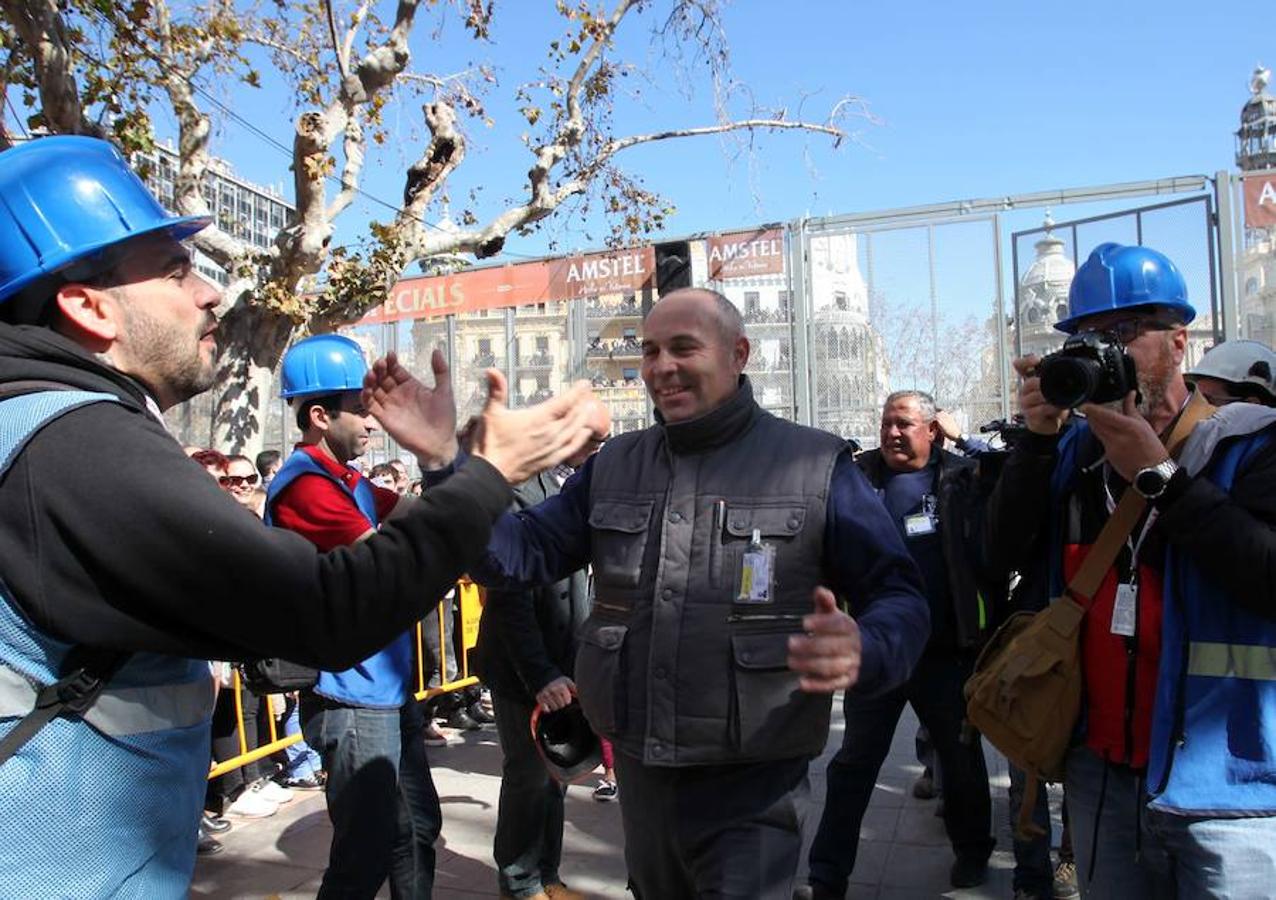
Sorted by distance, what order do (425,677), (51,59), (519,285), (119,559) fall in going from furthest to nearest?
(519,285) → (51,59) → (425,677) → (119,559)

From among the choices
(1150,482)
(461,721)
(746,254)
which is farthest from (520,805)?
(746,254)

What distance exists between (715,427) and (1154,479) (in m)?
1.09

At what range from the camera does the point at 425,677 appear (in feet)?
24.2

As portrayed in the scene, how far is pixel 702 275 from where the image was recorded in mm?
10375

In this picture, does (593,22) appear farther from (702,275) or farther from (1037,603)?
(1037,603)

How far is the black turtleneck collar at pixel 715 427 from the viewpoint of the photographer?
8.89ft

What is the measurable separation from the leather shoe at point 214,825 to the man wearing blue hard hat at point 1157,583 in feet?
14.7

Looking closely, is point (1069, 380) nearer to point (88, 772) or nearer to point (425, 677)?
point (88, 772)

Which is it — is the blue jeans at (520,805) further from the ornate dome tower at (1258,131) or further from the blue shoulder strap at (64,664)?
the ornate dome tower at (1258,131)

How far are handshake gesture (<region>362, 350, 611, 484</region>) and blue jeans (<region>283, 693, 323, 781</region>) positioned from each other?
16.0ft

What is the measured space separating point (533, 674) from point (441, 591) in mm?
2340

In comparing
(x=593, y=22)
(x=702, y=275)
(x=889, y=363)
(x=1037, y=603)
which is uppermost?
(x=593, y=22)

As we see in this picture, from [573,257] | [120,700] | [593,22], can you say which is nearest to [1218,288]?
[573,257]

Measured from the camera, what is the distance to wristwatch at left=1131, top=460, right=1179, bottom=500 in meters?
2.15
